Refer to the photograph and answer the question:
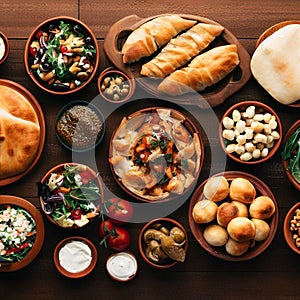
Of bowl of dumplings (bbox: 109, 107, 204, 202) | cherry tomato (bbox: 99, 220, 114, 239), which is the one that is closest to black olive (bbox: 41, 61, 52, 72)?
bowl of dumplings (bbox: 109, 107, 204, 202)

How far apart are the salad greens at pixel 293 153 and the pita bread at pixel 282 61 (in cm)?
17

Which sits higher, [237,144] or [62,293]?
[237,144]

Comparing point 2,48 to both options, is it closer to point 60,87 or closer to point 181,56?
point 60,87

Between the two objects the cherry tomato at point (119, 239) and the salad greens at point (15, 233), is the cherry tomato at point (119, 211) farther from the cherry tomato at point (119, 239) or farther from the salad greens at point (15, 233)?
the salad greens at point (15, 233)

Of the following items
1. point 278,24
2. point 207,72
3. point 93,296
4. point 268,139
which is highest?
point 278,24

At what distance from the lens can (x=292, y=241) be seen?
2.76 metres

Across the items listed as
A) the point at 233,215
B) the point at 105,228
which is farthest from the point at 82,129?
the point at 233,215

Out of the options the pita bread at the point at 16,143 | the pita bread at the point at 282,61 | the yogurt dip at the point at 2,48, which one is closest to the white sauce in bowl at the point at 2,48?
the yogurt dip at the point at 2,48

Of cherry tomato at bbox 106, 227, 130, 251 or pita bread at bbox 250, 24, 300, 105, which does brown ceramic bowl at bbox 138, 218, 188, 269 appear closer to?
cherry tomato at bbox 106, 227, 130, 251

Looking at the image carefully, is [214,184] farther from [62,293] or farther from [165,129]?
[62,293]

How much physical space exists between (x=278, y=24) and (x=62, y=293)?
Result: 1.59m

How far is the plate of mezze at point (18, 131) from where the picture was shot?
8.80 feet

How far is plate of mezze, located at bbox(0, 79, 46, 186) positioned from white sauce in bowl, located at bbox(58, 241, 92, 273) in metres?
0.39

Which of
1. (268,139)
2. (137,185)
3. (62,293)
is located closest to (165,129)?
(137,185)
